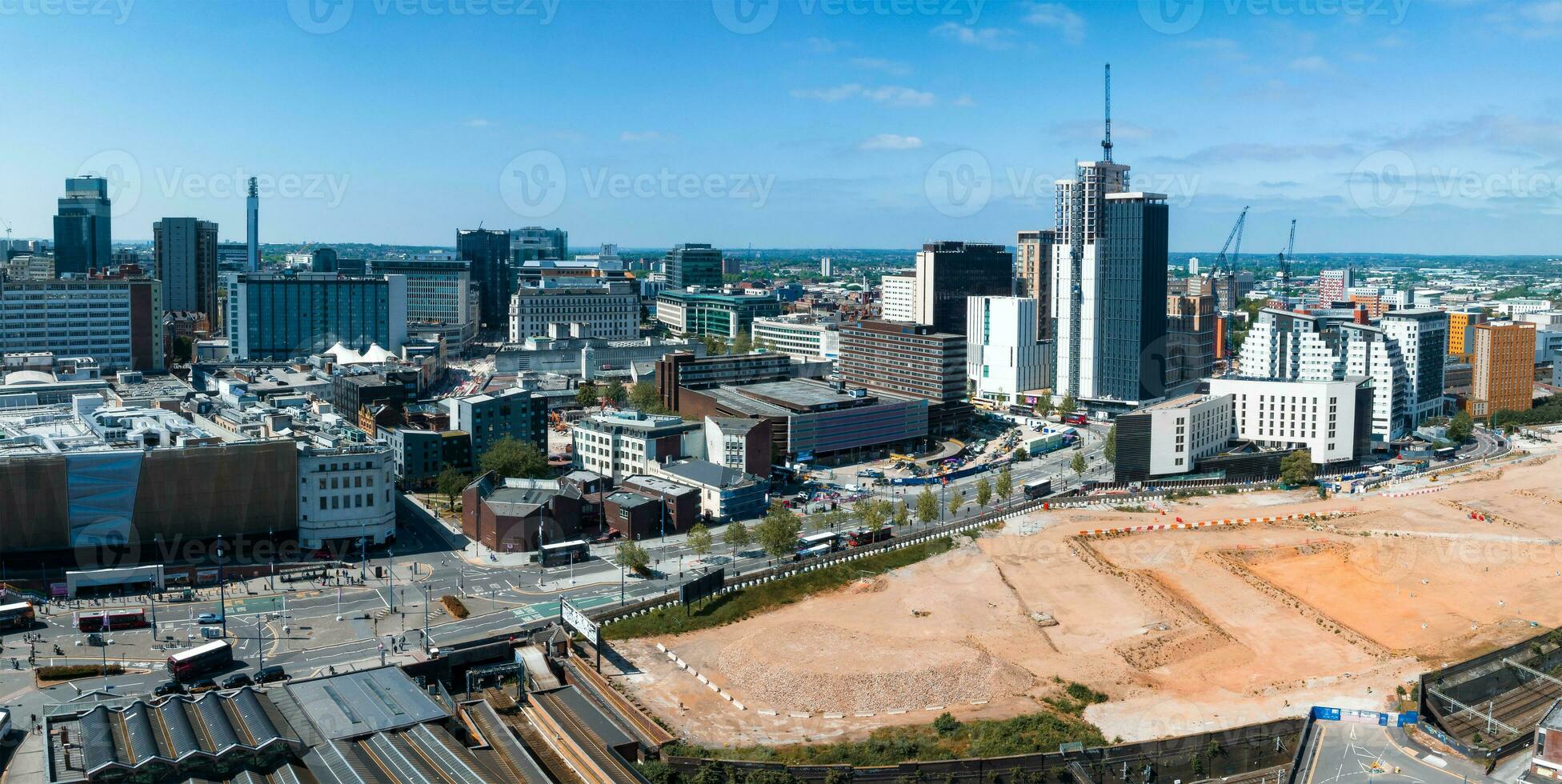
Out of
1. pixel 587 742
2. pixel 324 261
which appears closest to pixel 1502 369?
pixel 587 742

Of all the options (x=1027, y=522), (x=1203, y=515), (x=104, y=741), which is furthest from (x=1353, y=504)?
(x=104, y=741)

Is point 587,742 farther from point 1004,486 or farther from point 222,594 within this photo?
point 1004,486

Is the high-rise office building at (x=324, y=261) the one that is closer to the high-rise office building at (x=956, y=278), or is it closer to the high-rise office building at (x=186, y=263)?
the high-rise office building at (x=186, y=263)

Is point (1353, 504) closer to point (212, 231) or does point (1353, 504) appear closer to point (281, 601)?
point (281, 601)

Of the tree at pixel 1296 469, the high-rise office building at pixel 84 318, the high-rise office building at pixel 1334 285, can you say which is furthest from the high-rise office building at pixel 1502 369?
the high-rise office building at pixel 84 318

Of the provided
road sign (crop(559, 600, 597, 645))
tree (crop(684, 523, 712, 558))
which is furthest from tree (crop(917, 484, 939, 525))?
road sign (crop(559, 600, 597, 645))

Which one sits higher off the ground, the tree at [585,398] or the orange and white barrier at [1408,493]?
the tree at [585,398]
